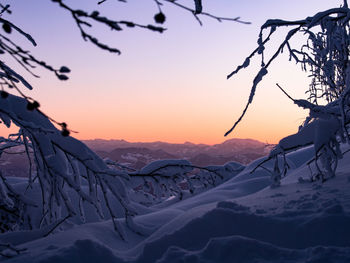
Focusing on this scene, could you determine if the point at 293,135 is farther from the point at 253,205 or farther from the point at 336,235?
the point at 336,235

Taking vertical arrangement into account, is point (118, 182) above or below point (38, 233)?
above

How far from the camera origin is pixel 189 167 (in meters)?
3.81

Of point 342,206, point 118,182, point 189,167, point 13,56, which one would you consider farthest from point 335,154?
point 13,56

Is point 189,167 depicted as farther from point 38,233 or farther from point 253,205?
point 38,233

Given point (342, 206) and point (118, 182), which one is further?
point (118, 182)

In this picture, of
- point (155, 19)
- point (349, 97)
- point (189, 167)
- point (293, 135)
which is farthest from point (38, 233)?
point (349, 97)

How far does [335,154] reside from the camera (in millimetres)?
2938

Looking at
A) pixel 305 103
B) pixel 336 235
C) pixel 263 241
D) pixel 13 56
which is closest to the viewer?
pixel 13 56

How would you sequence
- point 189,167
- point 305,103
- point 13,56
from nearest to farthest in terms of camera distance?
1. point 13,56
2. point 305,103
3. point 189,167

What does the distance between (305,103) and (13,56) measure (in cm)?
247

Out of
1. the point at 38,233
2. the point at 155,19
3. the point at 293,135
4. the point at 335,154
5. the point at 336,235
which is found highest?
the point at 155,19

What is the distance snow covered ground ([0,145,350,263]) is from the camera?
1922mm

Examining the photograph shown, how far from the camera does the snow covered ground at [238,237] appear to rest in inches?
75.7

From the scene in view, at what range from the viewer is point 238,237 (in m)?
2.05
